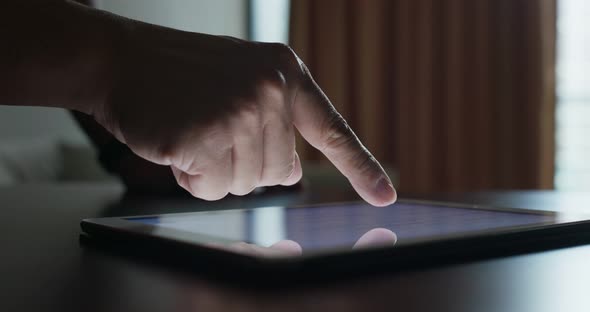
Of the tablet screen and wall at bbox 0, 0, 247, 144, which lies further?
wall at bbox 0, 0, 247, 144

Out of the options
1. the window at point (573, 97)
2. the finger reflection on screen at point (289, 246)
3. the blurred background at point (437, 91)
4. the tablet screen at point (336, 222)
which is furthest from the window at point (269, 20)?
the finger reflection on screen at point (289, 246)

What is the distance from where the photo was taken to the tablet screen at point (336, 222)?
1.40 feet

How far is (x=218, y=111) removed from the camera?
1.57 ft

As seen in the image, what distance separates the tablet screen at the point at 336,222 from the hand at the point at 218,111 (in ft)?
0.10

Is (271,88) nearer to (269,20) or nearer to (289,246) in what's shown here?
(289,246)

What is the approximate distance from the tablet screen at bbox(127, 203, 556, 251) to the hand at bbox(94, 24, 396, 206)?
3 centimetres

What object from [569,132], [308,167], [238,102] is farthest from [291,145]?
[569,132]

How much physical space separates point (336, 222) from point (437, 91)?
2903mm

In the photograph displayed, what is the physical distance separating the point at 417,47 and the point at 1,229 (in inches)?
116

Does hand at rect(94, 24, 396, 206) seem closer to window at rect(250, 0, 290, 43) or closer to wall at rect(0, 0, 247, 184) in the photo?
wall at rect(0, 0, 247, 184)

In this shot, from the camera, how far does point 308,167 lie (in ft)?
9.88

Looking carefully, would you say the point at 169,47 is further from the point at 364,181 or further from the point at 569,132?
the point at 569,132

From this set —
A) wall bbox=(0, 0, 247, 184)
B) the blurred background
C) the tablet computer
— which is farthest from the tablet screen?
wall bbox=(0, 0, 247, 184)

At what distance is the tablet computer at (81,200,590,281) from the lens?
348 millimetres
